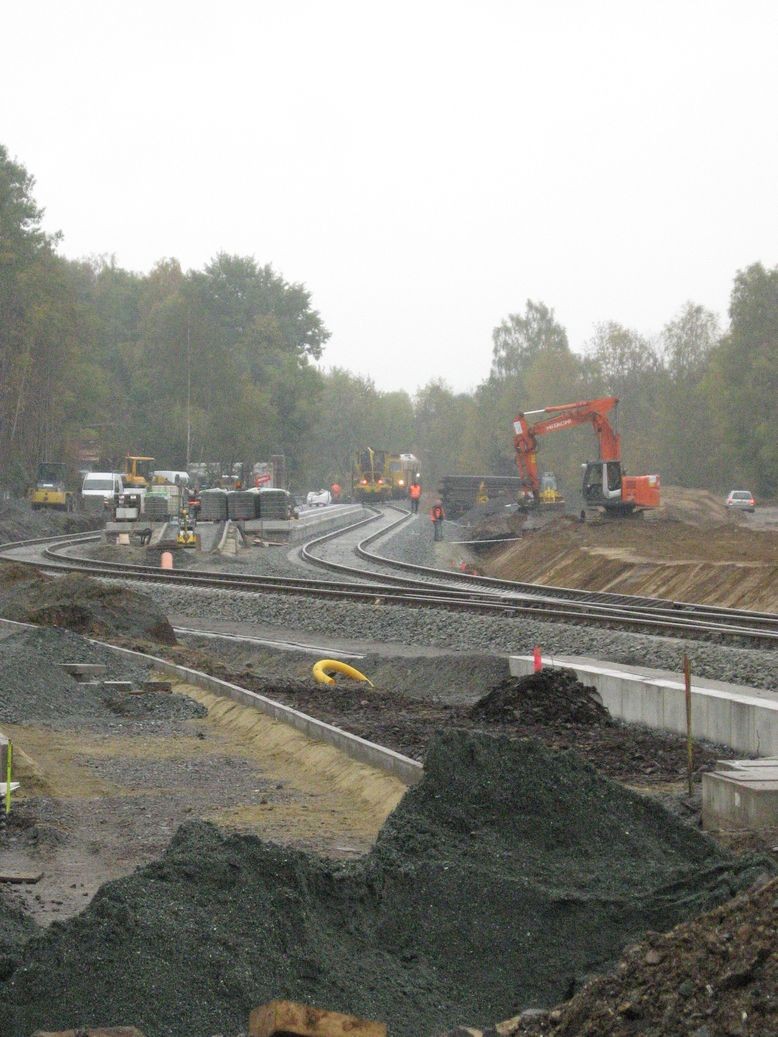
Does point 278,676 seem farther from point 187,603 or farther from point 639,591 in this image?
point 639,591

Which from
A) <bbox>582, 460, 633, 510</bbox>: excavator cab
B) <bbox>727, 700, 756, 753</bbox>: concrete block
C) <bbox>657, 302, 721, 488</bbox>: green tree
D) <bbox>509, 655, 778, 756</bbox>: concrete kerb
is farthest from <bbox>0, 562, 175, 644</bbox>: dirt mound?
<bbox>657, 302, 721, 488</bbox>: green tree

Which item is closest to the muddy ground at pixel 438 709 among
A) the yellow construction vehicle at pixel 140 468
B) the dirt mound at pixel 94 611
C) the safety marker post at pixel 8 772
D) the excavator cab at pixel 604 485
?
the dirt mound at pixel 94 611

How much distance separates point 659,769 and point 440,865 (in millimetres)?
4302

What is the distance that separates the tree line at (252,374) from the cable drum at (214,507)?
22077mm

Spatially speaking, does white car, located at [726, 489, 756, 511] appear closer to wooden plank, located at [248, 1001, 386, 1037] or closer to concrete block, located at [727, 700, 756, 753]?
concrete block, located at [727, 700, 756, 753]

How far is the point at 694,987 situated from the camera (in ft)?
14.2

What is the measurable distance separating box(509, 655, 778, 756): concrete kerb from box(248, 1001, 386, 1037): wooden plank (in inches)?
279

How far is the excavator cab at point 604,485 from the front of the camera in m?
43.5

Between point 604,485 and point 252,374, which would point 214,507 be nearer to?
point 604,485

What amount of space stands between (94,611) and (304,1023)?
1782cm

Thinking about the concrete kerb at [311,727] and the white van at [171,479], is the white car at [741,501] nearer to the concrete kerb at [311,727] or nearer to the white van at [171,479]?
the white van at [171,479]

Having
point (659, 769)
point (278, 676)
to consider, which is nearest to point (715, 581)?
point (278, 676)

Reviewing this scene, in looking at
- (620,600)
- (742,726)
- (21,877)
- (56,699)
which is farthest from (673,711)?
(620,600)

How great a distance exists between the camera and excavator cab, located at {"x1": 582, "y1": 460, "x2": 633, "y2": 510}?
4350 centimetres
